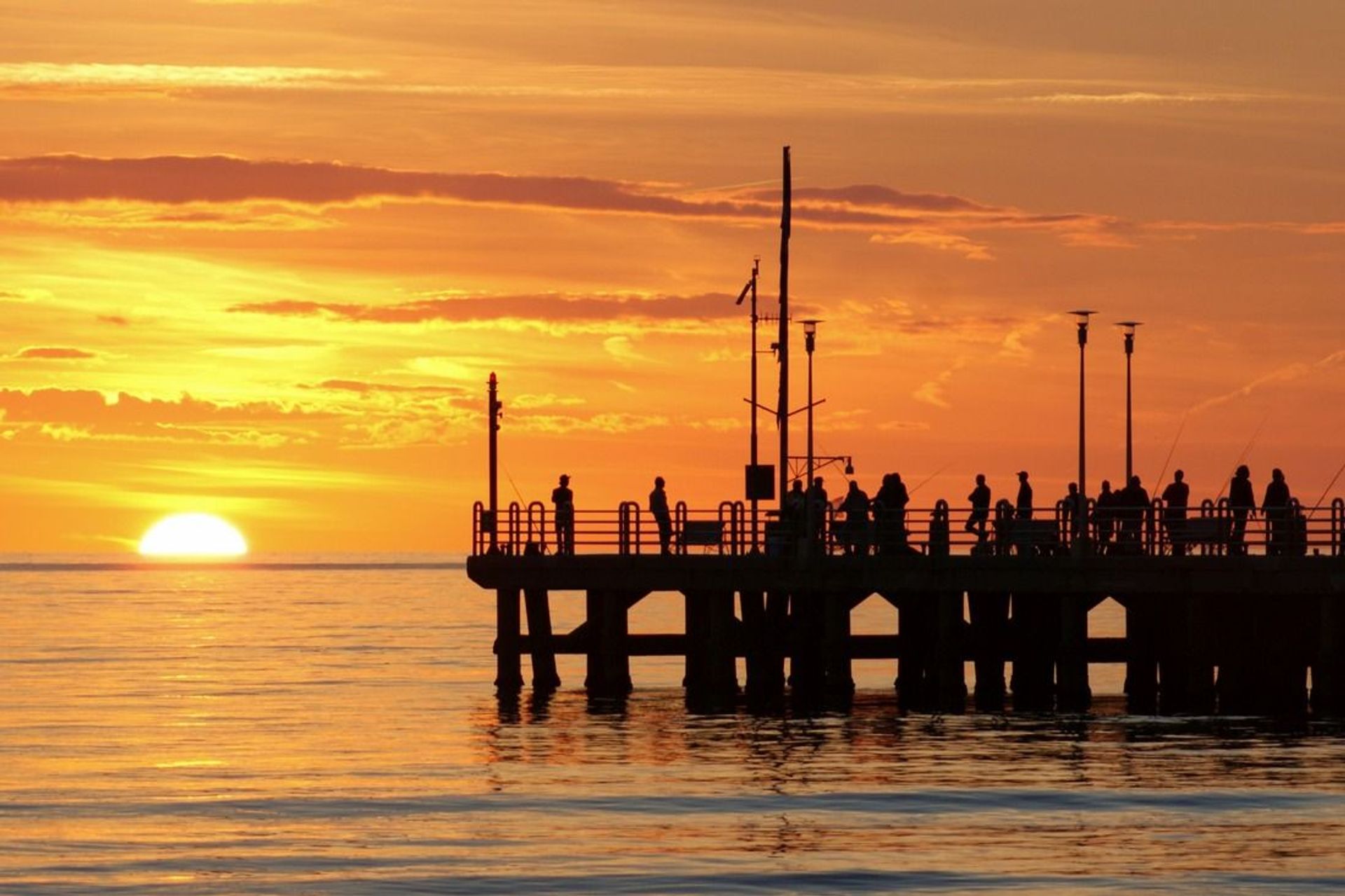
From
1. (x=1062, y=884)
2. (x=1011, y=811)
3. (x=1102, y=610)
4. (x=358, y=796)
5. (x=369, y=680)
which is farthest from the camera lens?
(x=1102, y=610)

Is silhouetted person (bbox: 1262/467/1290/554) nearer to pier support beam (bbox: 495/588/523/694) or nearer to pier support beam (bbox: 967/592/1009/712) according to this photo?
pier support beam (bbox: 967/592/1009/712)

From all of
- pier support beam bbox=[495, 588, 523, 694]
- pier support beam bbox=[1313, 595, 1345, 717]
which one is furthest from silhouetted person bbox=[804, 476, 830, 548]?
pier support beam bbox=[1313, 595, 1345, 717]

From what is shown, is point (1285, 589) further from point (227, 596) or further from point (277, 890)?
point (227, 596)

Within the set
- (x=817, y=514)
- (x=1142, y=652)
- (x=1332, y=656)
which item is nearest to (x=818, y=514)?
(x=817, y=514)

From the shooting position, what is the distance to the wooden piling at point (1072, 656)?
54.0 meters

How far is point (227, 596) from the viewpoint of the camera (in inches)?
7352

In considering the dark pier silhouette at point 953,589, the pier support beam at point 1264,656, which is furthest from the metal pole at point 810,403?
the pier support beam at point 1264,656

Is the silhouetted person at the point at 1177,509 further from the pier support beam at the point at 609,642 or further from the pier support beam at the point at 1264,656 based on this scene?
the pier support beam at the point at 609,642

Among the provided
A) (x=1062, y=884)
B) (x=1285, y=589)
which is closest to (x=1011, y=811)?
(x=1062, y=884)

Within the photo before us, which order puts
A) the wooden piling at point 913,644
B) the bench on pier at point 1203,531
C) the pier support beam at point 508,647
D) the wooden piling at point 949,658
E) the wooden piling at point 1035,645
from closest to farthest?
1. the bench on pier at point 1203,531
2. the wooden piling at point 949,658
3. the wooden piling at point 1035,645
4. the wooden piling at point 913,644
5. the pier support beam at point 508,647

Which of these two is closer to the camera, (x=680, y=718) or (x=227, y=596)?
(x=680, y=718)

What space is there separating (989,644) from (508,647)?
34.5 feet

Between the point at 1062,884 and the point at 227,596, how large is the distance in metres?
159

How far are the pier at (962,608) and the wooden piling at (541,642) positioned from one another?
0.05m
